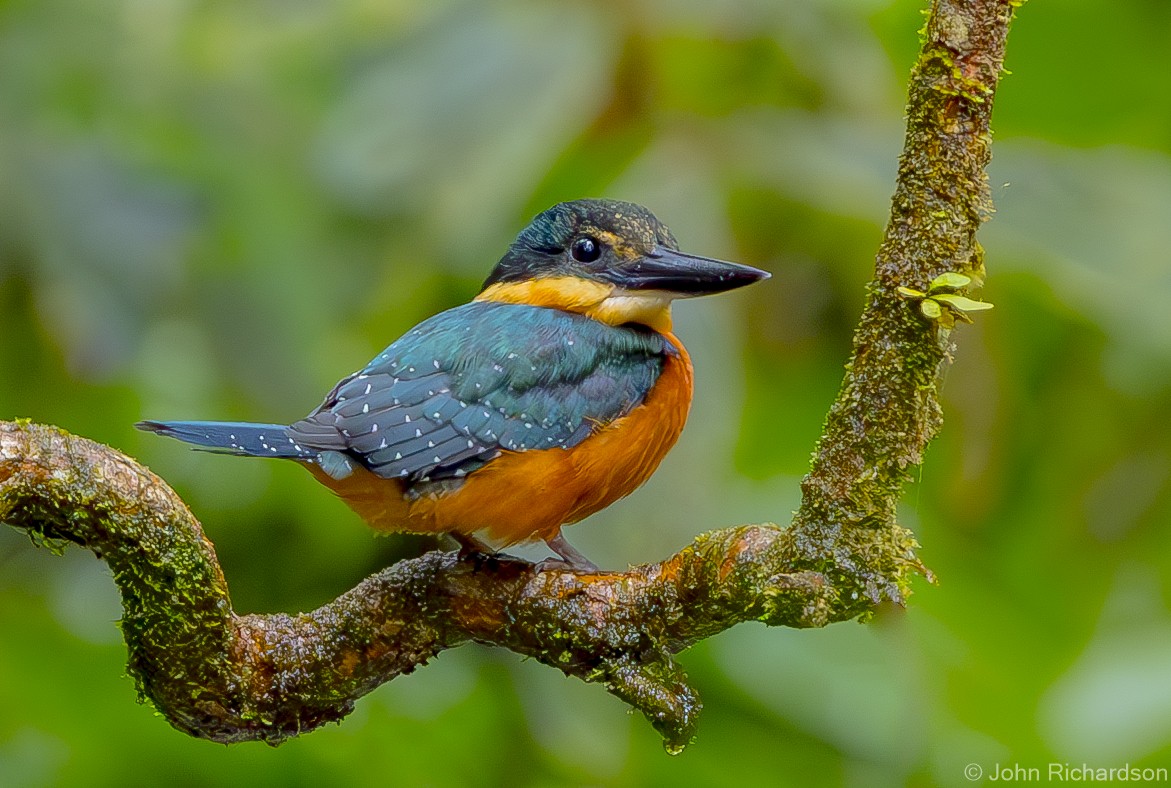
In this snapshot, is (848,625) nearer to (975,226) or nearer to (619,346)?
(619,346)

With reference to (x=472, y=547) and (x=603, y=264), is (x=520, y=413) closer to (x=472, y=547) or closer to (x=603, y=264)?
(x=472, y=547)

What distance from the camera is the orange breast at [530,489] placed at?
2641 mm

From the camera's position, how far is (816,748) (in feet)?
10.5

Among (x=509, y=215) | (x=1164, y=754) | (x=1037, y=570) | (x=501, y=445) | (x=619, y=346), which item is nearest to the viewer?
(x=501, y=445)

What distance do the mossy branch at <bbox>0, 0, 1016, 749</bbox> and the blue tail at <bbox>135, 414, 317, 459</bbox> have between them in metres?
0.23

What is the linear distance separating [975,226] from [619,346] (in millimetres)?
1150

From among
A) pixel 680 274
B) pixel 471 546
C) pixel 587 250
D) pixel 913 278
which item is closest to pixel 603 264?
→ pixel 587 250

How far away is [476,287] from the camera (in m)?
3.38

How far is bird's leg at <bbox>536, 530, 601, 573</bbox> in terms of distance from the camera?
2.54 meters

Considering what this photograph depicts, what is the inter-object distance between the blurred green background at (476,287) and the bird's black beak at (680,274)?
0.08m

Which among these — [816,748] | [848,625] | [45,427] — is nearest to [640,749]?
[816,748]

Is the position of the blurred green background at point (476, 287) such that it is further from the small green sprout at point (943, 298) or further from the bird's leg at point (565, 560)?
the small green sprout at point (943, 298)

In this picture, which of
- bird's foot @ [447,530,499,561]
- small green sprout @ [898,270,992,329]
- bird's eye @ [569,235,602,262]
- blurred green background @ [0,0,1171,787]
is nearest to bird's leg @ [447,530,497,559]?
bird's foot @ [447,530,499,561]

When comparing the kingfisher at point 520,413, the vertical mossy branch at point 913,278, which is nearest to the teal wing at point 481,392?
the kingfisher at point 520,413
